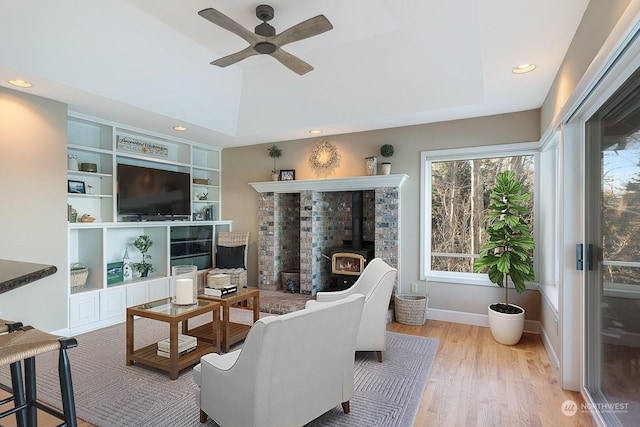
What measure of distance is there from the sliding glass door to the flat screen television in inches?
190

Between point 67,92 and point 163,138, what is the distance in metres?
1.81

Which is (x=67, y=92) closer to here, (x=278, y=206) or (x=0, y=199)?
(x=0, y=199)

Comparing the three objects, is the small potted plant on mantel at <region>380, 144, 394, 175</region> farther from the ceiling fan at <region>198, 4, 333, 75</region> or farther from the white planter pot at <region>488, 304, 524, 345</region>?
the white planter pot at <region>488, 304, 524, 345</region>

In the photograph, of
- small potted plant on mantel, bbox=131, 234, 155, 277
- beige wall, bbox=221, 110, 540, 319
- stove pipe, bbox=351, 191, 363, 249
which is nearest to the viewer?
beige wall, bbox=221, 110, 540, 319

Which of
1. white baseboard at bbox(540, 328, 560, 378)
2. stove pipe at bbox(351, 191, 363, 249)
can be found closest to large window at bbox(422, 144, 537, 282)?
white baseboard at bbox(540, 328, 560, 378)

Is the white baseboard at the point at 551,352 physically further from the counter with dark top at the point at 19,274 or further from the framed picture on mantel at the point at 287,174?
the framed picture on mantel at the point at 287,174

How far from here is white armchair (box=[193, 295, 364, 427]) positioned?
1.70 meters

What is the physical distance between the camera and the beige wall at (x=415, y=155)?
397 cm

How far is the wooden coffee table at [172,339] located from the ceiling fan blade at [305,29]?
228 centimetres

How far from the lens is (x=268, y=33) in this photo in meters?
2.74

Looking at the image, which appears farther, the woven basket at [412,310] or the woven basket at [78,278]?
the woven basket at [412,310]

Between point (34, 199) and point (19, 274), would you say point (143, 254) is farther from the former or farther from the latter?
point (19, 274)

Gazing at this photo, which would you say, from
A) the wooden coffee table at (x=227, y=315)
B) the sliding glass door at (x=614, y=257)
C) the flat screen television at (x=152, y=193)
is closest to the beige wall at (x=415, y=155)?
the flat screen television at (x=152, y=193)

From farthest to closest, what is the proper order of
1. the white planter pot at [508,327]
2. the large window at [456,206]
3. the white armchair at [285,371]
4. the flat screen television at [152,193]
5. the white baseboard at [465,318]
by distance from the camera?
the flat screen television at [152,193], the large window at [456,206], the white baseboard at [465,318], the white planter pot at [508,327], the white armchair at [285,371]
